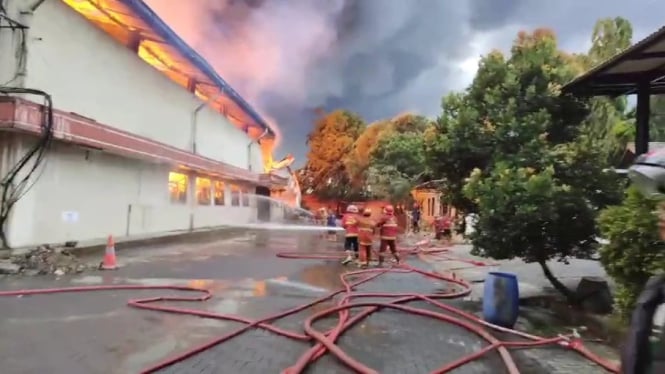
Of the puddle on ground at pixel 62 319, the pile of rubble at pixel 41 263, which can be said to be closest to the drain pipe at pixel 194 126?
the pile of rubble at pixel 41 263

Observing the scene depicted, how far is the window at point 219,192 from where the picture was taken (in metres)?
27.3

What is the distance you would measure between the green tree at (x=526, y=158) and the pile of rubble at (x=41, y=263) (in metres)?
7.49

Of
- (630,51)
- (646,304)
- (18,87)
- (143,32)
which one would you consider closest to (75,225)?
(18,87)

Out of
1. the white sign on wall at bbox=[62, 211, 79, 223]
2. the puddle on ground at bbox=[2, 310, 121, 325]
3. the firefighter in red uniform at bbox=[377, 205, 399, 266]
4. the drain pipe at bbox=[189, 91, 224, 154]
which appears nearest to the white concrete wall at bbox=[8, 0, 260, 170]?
the drain pipe at bbox=[189, 91, 224, 154]

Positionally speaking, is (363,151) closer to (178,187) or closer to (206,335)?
(178,187)

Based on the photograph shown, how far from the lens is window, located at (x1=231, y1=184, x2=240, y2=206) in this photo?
1192 inches

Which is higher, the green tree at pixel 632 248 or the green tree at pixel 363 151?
the green tree at pixel 363 151

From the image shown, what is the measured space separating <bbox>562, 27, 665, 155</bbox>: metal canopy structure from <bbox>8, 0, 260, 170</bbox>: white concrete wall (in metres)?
11.4

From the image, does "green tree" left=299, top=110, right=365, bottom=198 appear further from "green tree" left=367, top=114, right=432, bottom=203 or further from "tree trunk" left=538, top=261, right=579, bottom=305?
"tree trunk" left=538, top=261, right=579, bottom=305

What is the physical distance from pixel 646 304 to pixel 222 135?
27.5 m

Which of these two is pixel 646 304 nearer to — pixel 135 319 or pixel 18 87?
pixel 135 319

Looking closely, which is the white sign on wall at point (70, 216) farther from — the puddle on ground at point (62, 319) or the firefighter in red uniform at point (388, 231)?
the firefighter in red uniform at point (388, 231)

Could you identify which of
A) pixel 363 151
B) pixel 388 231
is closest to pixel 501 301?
pixel 388 231

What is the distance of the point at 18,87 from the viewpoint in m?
11.5
